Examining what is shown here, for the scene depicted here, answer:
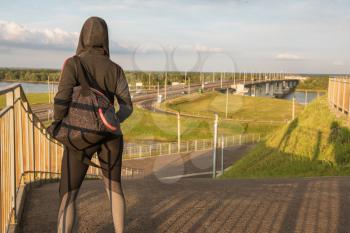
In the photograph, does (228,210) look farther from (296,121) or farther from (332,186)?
(296,121)

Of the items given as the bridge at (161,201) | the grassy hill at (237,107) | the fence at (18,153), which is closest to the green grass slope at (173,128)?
the grassy hill at (237,107)

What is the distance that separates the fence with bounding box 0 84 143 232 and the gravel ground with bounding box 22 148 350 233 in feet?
1.03

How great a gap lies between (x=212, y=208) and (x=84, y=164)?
2.54 m

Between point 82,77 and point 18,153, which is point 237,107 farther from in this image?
point 82,77

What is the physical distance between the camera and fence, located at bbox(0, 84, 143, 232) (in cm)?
352

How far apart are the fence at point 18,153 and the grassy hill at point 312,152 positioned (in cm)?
676

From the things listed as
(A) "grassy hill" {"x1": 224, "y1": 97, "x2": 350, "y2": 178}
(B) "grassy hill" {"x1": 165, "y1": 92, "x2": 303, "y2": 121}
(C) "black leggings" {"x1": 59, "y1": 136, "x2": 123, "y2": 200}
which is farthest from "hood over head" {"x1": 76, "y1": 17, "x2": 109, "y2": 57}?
(B) "grassy hill" {"x1": 165, "y1": 92, "x2": 303, "y2": 121}

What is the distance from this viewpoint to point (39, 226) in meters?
4.29

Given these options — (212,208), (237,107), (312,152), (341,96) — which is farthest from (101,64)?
(237,107)

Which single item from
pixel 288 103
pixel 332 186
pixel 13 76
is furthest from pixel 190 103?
pixel 13 76

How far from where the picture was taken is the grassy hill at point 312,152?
11203 mm

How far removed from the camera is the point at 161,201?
5.50 meters

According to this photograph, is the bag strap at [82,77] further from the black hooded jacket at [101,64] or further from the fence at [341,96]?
the fence at [341,96]

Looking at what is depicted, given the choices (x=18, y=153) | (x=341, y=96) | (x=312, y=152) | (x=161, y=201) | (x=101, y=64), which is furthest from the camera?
(x=341, y=96)
